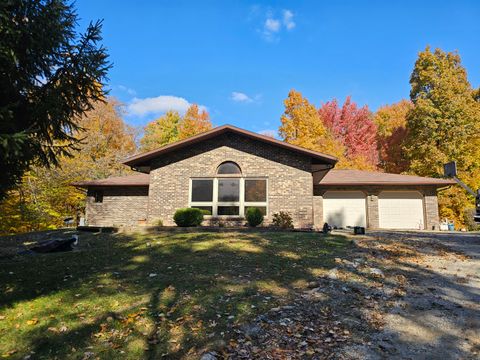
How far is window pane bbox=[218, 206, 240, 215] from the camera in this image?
15.8 metres

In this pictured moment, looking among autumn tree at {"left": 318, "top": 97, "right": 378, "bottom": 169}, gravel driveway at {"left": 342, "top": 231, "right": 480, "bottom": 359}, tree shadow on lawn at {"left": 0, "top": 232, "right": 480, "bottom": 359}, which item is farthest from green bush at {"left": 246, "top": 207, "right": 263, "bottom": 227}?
autumn tree at {"left": 318, "top": 97, "right": 378, "bottom": 169}

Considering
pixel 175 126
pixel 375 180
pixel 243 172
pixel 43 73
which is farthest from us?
pixel 175 126

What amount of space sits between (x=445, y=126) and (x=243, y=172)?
18.4m

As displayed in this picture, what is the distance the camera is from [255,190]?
15781 millimetres

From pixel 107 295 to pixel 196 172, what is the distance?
1089cm

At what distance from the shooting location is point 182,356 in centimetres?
370

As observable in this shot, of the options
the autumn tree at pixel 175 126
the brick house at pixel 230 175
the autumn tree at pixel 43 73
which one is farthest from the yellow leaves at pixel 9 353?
the autumn tree at pixel 175 126

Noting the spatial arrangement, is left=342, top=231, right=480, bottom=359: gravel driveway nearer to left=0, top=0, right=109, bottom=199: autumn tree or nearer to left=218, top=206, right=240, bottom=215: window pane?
left=0, top=0, right=109, bottom=199: autumn tree

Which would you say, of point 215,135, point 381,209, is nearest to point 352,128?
point 381,209

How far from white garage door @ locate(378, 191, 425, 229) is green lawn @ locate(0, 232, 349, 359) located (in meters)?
11.9

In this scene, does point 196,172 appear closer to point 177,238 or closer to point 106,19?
point 177,238

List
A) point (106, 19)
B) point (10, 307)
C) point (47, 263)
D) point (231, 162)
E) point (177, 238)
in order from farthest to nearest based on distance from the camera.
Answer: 1. point (231, 162)
2. point (177, 238)
3. point (47, 263)
4. point (106, 19)
5. point (10, 307)

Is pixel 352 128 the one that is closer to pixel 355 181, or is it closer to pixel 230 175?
pixel 355 181

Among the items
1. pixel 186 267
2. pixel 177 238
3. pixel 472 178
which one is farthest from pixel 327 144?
pixel 186 267
